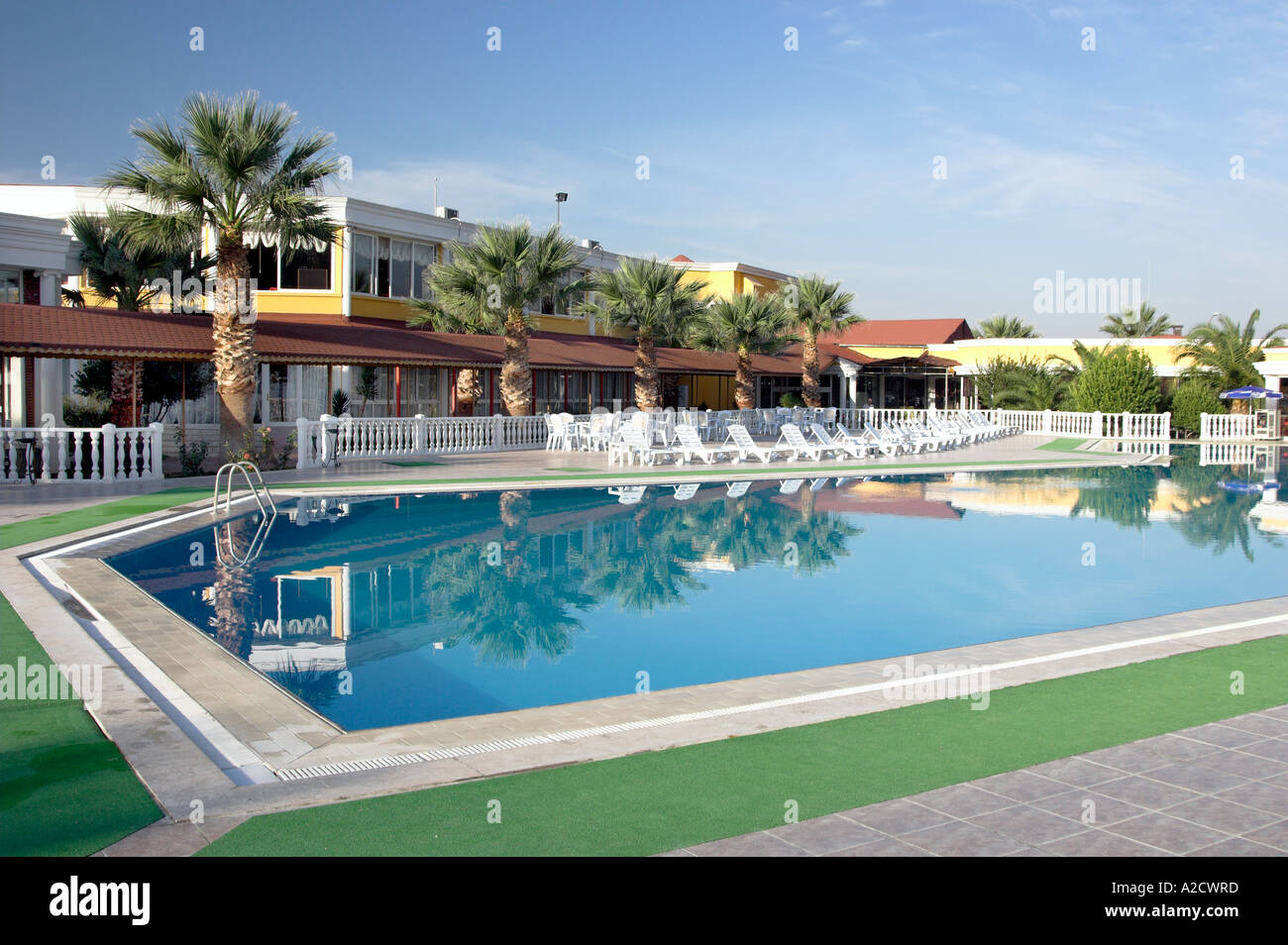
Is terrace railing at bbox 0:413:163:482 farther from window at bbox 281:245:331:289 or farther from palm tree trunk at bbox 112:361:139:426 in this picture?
window at bbox 281:245:331:289

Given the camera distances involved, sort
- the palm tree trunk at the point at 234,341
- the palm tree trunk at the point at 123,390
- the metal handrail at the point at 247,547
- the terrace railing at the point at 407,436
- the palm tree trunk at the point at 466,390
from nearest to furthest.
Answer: the metal handrail at the point at 247,547 → the palm tree trunk at the point at 234,341 → the palm tree trunk at the point at 123,390 → the terrace railing at the point at 407,436 → the palm tree trunk at the point at 466,390

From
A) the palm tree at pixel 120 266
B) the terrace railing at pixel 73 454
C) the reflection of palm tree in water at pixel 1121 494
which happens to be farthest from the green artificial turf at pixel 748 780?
the palm tree at pixel 120 266

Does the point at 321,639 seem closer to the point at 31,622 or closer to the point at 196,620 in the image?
the point at 196,620

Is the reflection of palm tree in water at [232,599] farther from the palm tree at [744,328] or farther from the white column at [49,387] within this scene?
the palm tree at [744,328]

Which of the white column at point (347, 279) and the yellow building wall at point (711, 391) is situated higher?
the white column at point (347, 279)

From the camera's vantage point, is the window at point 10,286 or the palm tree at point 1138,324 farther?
the palm tree at point 1138,324

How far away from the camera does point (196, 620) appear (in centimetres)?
941

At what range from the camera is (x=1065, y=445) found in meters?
33.9

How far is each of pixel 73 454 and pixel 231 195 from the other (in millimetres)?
5571

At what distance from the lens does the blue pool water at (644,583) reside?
8344mm

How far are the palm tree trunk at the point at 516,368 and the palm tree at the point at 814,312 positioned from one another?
1327cm

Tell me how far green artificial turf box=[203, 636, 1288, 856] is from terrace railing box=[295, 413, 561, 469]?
1810 centimetres

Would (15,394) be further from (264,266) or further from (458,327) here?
(458,327)
